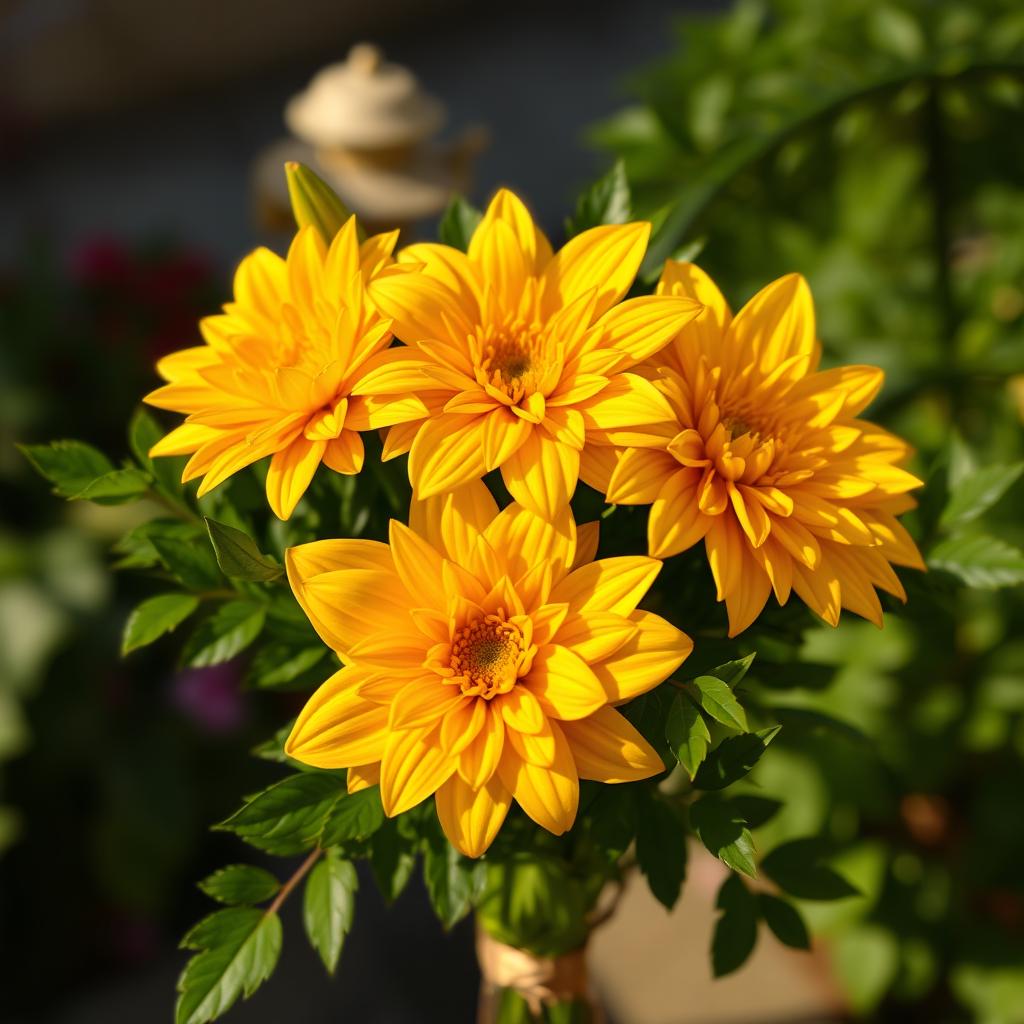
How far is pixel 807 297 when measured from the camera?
562 mm

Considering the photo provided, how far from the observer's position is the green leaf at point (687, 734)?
1.56 ft

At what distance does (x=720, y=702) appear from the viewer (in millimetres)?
479

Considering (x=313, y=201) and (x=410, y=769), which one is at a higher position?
(x=313, y=201)

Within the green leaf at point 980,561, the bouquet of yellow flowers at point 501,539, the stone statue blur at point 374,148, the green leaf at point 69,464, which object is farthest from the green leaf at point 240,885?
the stone statue blur at point 374,148

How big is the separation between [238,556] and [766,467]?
25cm

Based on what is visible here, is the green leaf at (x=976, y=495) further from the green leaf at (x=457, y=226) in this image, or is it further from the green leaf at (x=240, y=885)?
the green leaf at (x=240, y=885)

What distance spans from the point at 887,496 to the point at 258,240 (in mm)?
2903

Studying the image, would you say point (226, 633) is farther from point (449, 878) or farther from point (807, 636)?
point (807, 636)

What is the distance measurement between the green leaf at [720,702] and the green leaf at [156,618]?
28 cm

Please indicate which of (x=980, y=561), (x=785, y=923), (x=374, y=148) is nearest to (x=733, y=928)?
(x=785, y=923)

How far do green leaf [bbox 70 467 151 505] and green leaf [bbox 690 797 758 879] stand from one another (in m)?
0.35

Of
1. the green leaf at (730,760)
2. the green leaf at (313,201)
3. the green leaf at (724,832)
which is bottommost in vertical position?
the green leaf at (724,832)

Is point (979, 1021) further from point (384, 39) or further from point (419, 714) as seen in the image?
point (384, 39)

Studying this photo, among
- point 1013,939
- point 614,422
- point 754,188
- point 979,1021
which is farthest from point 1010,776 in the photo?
point 614,422
